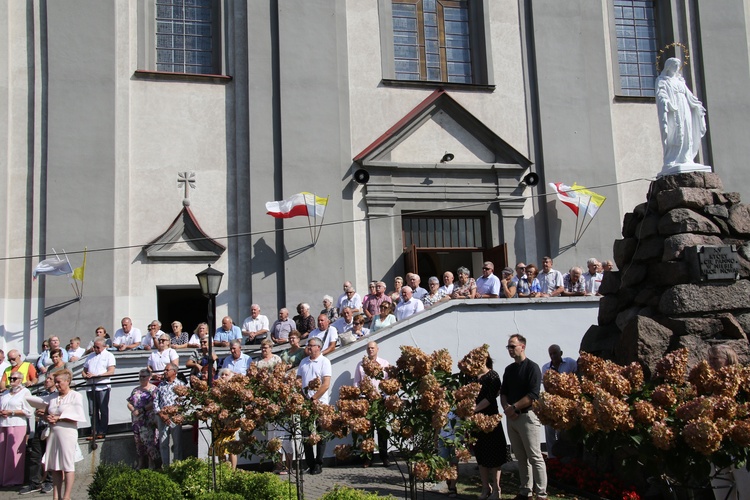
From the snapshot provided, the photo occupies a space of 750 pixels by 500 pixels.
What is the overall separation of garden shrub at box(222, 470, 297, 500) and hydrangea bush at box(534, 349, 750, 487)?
138 inches

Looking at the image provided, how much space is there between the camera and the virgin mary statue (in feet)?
37.8

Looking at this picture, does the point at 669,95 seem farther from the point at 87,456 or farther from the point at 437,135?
the point at 87,456

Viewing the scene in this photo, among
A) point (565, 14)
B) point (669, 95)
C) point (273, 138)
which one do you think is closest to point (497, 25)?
point (565, 14)

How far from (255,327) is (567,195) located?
7385 mm

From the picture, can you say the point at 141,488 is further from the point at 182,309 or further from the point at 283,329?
the point at 182,309

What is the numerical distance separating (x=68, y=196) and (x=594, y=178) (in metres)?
11.1

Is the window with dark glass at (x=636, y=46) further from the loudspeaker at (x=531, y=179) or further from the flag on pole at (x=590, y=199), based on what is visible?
the loudspeaker at (x=531, y=179)

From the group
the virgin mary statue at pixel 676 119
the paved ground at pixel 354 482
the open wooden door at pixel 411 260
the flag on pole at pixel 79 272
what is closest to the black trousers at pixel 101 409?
the paved ground at pixel 354 482

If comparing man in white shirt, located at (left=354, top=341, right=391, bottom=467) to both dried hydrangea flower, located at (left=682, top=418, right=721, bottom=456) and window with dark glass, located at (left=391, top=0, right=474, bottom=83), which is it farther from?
window with dark glass, located at (left=391, top=0, right=474, bottom=83)

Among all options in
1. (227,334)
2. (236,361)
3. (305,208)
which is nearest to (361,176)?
(305,208)

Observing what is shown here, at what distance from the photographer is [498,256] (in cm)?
1839

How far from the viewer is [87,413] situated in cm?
1391

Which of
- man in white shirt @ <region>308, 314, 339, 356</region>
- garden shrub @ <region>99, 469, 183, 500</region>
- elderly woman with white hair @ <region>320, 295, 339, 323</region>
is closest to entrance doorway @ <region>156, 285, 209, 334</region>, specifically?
elderly woman with white hair @ <region>320, 295, 339, 323</region>

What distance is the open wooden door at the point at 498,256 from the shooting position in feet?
59.6
